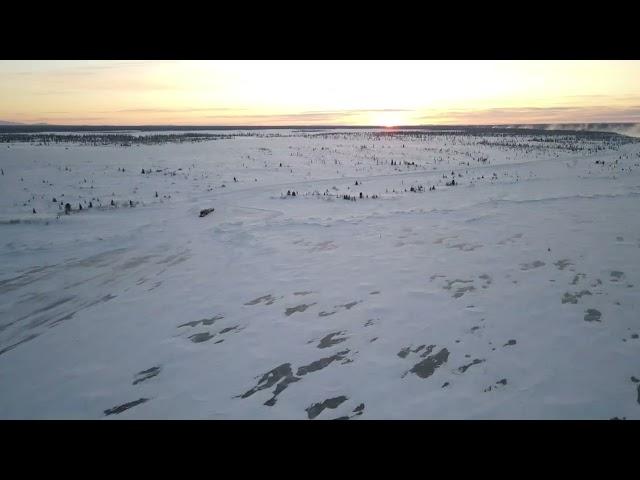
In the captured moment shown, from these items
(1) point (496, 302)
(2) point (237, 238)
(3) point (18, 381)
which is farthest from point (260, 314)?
(2) point (237, 238)

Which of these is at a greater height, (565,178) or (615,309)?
(565,178)

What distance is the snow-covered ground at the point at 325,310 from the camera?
371 cm

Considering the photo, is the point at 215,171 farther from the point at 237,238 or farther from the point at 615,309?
the point at 615,309

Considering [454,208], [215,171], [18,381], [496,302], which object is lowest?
[18,381]

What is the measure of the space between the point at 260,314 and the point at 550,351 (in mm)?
3672

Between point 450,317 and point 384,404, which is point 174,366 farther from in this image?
point 450,317

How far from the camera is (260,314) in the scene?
17.9 ft

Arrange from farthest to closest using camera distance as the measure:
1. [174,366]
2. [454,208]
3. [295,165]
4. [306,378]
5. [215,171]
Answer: [295,165] < [215,171] < [454,208] < [174,366] < [306,378]

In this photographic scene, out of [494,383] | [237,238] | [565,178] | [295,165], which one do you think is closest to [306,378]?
[494,383]

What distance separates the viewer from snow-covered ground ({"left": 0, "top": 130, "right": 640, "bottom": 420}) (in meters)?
3.71

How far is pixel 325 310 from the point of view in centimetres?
546

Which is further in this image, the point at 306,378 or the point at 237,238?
the point at 237,238

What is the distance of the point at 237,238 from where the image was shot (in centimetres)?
914

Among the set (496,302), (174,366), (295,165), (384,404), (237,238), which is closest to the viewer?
(384,404)
